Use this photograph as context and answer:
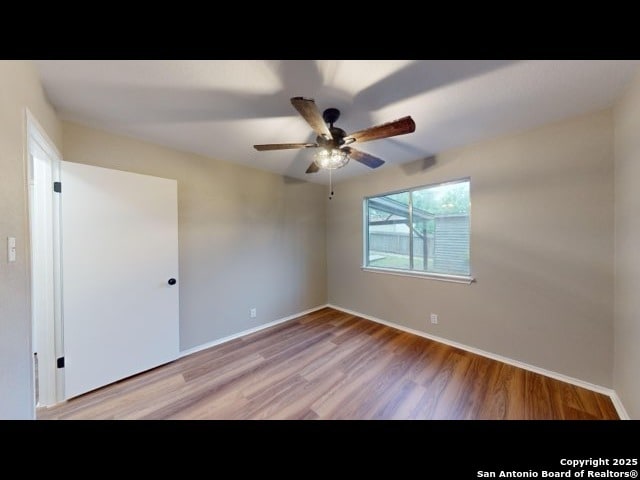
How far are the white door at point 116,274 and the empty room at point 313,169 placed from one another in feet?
0.04

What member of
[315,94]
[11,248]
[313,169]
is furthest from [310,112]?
[11,248]

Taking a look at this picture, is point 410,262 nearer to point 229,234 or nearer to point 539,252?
point 539,252

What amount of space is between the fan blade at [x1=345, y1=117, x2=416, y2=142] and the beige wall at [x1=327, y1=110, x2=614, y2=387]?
1.38m

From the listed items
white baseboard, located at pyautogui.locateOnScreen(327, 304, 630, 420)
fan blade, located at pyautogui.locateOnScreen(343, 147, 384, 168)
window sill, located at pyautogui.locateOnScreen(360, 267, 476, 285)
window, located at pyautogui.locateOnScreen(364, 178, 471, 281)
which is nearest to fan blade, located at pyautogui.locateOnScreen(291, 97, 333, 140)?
fan blade, located at pyautogui.locateOnScreen(343, 147, 384, 168)

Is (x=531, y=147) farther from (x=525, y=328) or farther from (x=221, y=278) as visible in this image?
(x=221, y=278)

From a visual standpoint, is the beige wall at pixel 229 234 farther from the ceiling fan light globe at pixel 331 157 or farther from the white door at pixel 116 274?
the ceiling fan light globe at pixel 331 157

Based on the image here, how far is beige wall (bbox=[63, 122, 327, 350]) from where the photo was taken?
209cm

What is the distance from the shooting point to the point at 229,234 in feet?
→ 8.89

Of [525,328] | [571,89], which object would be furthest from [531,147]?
[525,328]

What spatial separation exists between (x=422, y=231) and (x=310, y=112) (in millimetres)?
2200

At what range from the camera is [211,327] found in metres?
2.54

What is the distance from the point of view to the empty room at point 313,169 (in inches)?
49.4

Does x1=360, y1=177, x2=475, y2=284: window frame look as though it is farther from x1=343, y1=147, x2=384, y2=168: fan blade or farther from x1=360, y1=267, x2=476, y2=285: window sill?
x1=343, y1=147, x2=384, y2=168: fan blade

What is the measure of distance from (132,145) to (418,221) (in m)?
3.34
